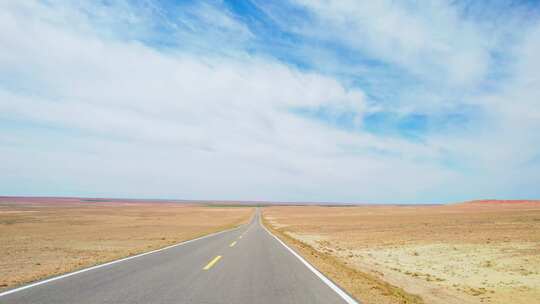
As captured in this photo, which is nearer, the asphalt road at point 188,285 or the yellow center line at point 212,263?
the asphalt road at point 188,285

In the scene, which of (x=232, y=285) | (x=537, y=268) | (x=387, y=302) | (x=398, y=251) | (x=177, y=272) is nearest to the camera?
(x=387, y=302)

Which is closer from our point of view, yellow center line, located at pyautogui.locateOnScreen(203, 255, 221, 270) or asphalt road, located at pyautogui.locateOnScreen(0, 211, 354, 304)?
asphalt road, located at pyautogui.locateOnScreen(0, 211, 354, 304)

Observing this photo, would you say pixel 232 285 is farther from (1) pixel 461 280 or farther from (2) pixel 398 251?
(2) pixel 398 251

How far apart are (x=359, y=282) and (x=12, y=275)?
1028 cm

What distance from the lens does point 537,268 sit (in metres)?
11.4

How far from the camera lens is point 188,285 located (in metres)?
8.19

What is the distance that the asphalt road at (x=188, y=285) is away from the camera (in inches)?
273

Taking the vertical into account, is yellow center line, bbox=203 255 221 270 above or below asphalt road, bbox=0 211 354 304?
below

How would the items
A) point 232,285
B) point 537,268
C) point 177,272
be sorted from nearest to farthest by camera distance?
point 232,285, point 177,272, point 537,268

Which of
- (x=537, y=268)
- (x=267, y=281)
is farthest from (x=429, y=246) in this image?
(x=267, y=281)

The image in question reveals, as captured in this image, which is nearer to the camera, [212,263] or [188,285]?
[188,285]

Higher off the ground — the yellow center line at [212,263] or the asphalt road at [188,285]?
the asphalt road at [188,285]

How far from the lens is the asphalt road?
22.7 feet

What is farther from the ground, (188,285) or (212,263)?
(188,285)
